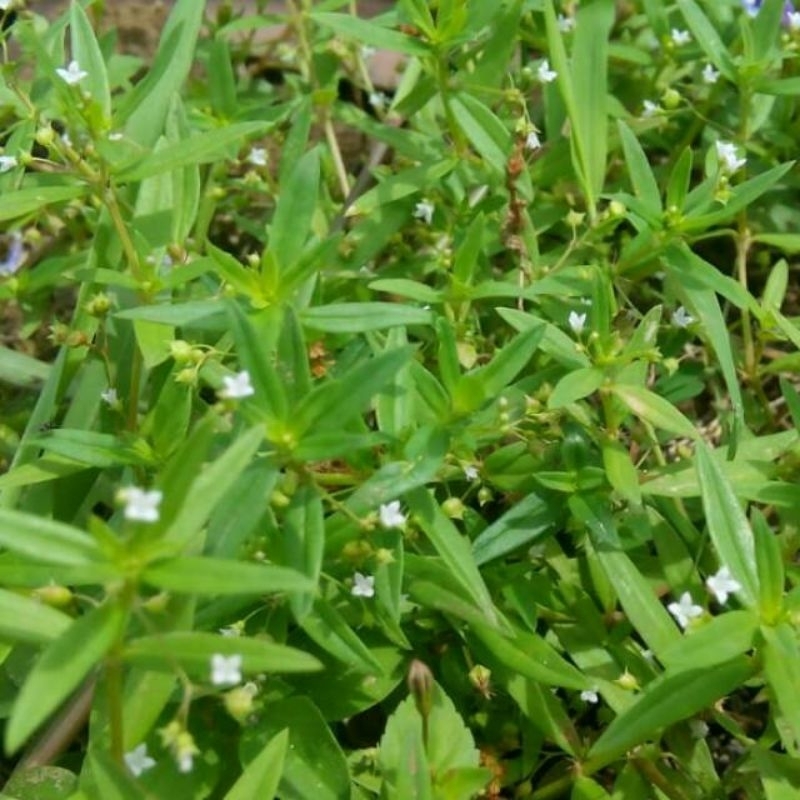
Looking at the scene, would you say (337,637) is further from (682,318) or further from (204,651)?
(682,318)

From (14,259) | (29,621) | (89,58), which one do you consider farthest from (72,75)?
(29,621)

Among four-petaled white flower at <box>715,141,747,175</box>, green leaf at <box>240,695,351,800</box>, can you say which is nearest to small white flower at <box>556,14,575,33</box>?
four-petaled white flower at <box>715,141,747,175</box>

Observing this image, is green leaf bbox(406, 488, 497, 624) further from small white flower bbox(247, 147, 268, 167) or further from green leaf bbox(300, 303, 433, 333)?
Result: small white flower bbox(247, 147, 268, 167)

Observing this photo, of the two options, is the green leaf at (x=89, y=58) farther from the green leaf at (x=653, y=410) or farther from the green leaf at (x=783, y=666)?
the green leaf at (x=783, y=666)

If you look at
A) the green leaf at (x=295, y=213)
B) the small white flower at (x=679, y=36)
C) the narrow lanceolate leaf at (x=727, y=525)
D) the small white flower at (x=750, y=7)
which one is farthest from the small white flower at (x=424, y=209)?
the narrow lanceolate leaf at (x=727, y=525)

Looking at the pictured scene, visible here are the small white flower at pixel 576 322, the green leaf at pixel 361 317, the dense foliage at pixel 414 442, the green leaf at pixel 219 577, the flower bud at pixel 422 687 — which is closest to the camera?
Answer: the green leaf at pixel 219 577

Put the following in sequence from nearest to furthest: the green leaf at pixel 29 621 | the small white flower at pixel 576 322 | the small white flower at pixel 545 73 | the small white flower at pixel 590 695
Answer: the green leaf at pixel 29 621 → the small white flower at pixel 590 695 → the small white flower at pixel 576 322 → the small white flower at pixel 545 73
